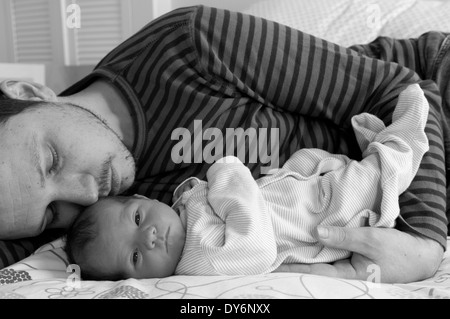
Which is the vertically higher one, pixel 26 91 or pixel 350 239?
pixel 26 91

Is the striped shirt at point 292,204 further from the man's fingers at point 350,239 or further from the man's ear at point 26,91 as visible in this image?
the man's ear at point 26,91

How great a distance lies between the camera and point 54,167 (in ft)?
3.12

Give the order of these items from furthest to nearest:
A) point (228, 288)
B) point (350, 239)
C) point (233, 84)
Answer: point (233, 84), point (350, 239), point (228, 288)

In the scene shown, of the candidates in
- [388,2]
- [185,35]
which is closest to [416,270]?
[185,35]

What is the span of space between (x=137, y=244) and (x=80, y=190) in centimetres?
16

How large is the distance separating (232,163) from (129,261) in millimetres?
268

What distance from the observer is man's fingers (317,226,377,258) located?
0.86m

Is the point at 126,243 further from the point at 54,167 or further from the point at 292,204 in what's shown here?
the point at 292,204

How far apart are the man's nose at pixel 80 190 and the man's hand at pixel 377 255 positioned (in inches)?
14.6

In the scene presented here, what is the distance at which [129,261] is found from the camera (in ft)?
2.92

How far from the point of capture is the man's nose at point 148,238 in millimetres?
886

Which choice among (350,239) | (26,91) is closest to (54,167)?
(26,91)

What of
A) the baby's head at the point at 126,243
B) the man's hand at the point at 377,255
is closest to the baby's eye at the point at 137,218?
the baby's head at the point at 126,243

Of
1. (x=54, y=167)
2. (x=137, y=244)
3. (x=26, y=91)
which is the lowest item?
(x=137, y=244)
